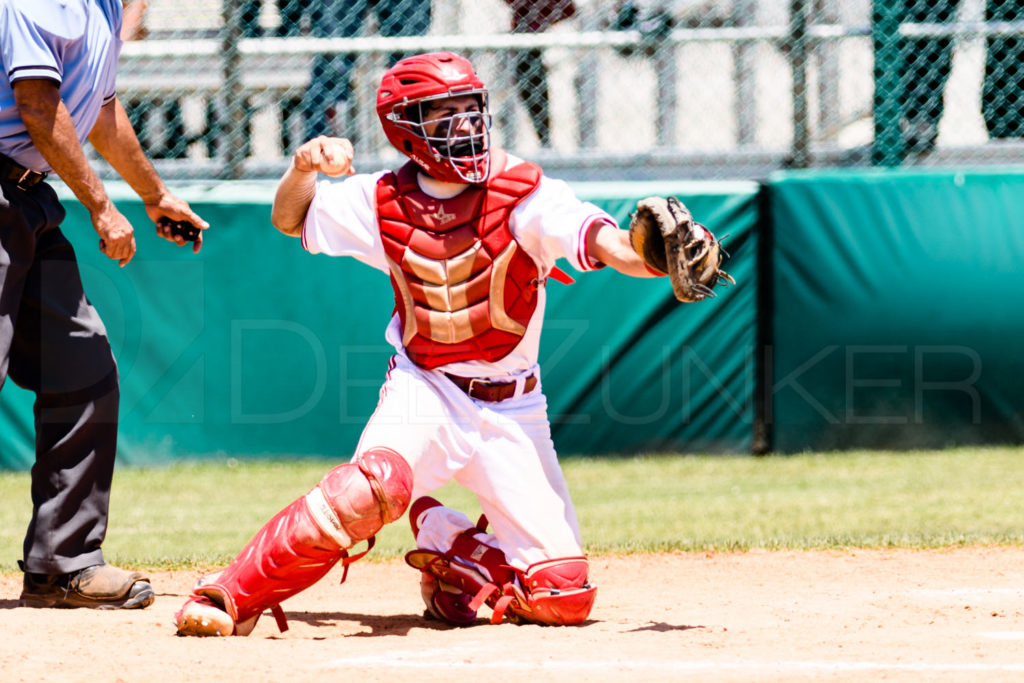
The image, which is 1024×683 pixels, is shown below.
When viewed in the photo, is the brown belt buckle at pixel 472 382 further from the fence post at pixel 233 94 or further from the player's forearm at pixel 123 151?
the fence post at pixel 233 94

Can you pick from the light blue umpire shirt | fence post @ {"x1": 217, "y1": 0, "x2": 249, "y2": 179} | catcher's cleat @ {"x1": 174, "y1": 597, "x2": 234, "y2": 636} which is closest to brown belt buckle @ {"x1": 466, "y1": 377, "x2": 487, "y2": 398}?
catcher's cleat @ {"x1": 174, "y1": 597, "x2": 234, "y2": 636}

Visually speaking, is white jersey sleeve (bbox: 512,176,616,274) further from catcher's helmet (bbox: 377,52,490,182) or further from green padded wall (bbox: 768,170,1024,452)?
green padded wall (bbox: 768,170,1024,452)

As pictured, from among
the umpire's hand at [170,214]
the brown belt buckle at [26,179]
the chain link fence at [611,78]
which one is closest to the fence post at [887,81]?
the chain link fence at [611,78]

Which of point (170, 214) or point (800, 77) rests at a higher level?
point (800, 77)

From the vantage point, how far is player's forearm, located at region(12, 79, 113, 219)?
12.4 ft

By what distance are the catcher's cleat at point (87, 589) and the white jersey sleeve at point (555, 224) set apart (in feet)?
5.45

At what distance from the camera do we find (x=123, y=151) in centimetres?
442

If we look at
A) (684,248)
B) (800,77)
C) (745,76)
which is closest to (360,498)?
(684,248)

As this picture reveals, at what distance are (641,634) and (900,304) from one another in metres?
4.08

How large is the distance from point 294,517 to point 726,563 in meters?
2.09

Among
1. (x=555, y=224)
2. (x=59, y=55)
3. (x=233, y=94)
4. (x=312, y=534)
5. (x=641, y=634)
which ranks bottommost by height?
(x=641, y=634)

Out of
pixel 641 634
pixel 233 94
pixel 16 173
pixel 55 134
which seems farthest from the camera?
pixel 233 94

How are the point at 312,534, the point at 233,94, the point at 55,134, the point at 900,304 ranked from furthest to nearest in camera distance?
1. the point at 233,94
2. the point at 900,304
3. the point at 55,134
4. the point at 312,534

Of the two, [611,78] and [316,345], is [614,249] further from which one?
[611,78]
